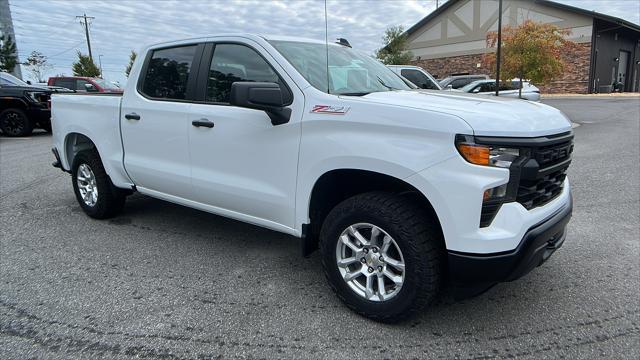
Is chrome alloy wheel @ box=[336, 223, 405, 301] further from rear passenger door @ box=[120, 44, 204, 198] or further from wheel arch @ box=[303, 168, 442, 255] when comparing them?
rear passenger door @ box=[120, 44, 204, 198]

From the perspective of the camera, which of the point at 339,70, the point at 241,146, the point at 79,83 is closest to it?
the point at 241,146

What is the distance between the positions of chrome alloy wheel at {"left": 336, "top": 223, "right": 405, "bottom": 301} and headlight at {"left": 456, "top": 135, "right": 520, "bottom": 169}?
27.6 inches

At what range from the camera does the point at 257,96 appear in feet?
9.86

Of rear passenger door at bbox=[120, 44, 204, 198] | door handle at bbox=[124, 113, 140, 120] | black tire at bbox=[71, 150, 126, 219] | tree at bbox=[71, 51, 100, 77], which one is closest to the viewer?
rear passenger door at bbox=[120, 44, 204, 198]

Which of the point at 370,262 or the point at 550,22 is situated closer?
the point at 370,262

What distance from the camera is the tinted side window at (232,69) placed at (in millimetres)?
3559

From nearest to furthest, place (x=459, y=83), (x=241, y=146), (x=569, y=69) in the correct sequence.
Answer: (x=241, y=146) < (x=459, y=83) < (x=569, y=69)

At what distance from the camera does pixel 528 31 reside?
61.1ft

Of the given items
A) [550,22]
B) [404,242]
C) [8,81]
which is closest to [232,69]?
[404,242]

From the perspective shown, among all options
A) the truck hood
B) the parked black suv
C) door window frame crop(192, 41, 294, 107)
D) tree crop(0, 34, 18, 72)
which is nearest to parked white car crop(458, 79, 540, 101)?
the parked black suv

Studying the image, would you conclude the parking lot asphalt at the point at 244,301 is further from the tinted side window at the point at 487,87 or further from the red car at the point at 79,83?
the tinted side window at the point at 487,87

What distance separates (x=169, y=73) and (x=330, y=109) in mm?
1971

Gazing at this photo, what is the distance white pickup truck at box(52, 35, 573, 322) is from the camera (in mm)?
2553

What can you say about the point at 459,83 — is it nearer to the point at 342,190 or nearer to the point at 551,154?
the point at 342,190
